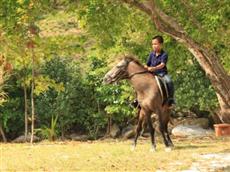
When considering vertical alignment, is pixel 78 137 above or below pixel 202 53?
below

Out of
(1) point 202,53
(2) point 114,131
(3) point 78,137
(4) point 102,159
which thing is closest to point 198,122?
(2) point 114,131

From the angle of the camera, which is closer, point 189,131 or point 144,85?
point 144,85

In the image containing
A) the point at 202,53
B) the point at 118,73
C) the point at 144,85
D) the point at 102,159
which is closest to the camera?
the point at 202,53

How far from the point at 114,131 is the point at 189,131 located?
3431 mm

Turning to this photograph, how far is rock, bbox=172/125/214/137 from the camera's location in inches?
922

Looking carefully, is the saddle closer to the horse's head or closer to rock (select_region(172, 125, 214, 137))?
the horse's head

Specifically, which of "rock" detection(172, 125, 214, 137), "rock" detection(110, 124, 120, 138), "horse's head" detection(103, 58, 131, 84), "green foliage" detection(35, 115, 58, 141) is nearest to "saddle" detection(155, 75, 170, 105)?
"horse's head" detection(103, 58, 131, 84)

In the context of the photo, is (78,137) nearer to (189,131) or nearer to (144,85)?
(189,131)

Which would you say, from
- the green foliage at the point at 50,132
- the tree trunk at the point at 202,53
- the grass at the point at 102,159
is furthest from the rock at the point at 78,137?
the tree trunk at the point at 202,53

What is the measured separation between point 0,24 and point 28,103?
897cm

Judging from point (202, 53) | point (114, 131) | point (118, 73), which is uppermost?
point (202, 53)

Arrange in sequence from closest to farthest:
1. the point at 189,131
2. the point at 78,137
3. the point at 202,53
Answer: the point at 202,53, the point at 189,131, the point at 78,137

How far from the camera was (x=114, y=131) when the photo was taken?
2495cm

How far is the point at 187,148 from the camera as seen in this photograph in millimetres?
13961
